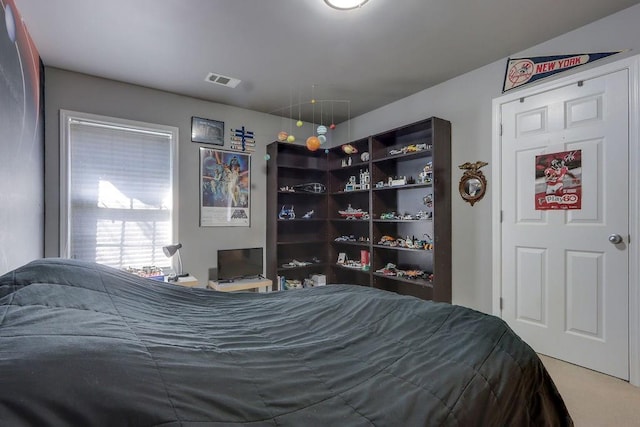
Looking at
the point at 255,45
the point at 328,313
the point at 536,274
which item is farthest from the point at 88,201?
the point at 536,274

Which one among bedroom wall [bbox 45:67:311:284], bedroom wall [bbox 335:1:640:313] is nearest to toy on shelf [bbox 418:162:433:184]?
bedroom wall [bbox 335:1:640:313]

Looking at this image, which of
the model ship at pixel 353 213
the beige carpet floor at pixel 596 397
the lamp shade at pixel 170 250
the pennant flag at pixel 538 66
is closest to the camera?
the beige carpet floor at pixel 596 397

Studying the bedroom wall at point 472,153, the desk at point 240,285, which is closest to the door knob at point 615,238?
the bedroom wall at point 472,153

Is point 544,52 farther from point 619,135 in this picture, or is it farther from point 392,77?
point 392,77

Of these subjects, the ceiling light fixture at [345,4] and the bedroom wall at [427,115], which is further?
the bedroom wall at [427,115]

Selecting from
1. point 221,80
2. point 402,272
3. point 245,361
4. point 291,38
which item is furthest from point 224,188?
point 245,361

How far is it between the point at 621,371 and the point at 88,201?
15.3 ft

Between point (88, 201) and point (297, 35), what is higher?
point (297, 35)

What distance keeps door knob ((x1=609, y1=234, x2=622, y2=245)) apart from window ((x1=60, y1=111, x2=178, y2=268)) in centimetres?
391

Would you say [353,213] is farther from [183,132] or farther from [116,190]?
[116,190]

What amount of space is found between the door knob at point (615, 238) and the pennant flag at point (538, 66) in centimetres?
131

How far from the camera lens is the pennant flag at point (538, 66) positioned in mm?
2346

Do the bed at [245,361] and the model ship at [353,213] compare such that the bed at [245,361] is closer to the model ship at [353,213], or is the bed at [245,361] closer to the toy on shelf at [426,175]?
the toy on shelf at [426,175]

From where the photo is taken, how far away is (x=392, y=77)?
313 centimetres
